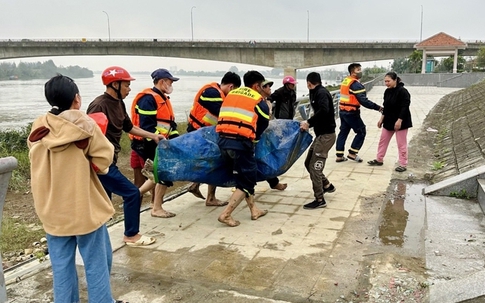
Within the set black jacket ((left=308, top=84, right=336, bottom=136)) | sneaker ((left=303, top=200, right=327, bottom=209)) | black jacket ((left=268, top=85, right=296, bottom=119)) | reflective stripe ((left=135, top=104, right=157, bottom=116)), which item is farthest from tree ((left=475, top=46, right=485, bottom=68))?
reflective stripe ((left=135, top=104, right=157, bottom=116))

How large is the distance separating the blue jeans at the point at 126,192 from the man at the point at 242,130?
104cm

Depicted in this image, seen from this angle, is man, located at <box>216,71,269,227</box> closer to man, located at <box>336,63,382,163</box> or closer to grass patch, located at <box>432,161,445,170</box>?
man, located at <box>336,63,382,163</box>

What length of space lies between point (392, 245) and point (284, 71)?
37.9 metres

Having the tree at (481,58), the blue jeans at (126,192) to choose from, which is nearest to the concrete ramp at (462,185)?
the blue jeans at (126,192)

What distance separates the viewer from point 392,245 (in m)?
4.41

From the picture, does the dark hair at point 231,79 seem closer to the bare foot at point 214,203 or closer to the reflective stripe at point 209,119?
the reflective stripe at point 209,119

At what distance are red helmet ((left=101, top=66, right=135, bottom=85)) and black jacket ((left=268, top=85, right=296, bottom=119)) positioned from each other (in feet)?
12.3

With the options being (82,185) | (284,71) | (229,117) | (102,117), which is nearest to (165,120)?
(229,117)

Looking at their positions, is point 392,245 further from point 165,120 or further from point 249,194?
point 165,120

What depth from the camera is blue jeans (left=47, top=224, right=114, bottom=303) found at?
2.92 metres

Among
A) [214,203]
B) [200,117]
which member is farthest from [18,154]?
[200,117]

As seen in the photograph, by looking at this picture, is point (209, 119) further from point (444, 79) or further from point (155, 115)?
point (444, 79)

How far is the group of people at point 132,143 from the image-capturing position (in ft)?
8.98

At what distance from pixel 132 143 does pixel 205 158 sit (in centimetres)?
98
